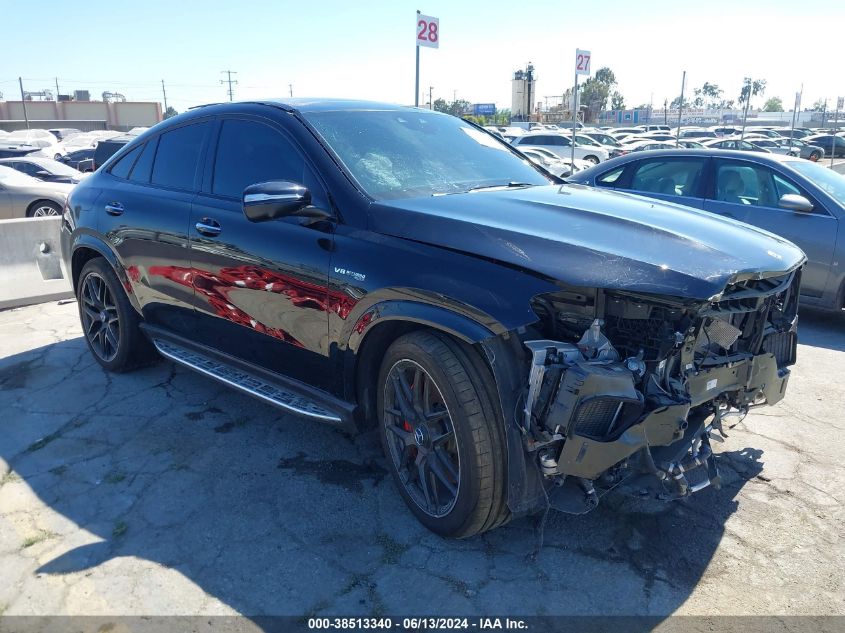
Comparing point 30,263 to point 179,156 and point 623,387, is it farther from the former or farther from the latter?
point 623,387

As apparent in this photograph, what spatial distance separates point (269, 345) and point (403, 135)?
140cm

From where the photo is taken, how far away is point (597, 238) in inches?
109

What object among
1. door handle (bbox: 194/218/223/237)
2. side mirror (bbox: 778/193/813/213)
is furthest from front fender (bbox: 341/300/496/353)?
side mirror (bbox: 778/193/813/213)

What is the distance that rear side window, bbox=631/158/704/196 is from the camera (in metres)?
7.02

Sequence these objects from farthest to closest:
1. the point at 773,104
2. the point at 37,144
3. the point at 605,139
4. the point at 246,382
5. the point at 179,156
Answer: the point at 773,104, the point at 605,139, the point at 37,144, the point at 179,156, the point at 246,382

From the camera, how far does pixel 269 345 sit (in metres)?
3.75

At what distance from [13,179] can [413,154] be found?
10.7 metres

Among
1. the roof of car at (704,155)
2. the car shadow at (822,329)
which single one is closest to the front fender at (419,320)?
the car shadow at (822,329)

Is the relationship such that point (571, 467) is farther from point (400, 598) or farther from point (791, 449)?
point (791, 449)

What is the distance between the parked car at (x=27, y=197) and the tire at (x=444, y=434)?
10536 millimetres

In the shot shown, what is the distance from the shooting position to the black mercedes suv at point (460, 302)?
2.58 meters

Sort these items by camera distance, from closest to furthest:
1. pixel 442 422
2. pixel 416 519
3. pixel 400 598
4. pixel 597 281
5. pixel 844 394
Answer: pixel 597 281
pixel 400 598
pixel 442 422
pixel 416 519
pixel 844 394

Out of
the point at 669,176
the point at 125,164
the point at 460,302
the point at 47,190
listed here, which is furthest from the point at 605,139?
the point at 460,302

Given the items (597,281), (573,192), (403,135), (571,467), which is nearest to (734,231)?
(573,192)
